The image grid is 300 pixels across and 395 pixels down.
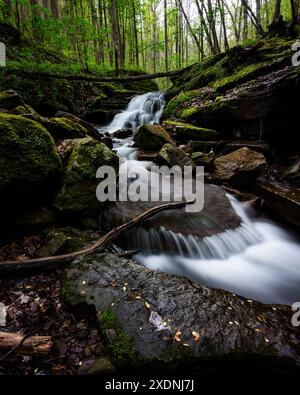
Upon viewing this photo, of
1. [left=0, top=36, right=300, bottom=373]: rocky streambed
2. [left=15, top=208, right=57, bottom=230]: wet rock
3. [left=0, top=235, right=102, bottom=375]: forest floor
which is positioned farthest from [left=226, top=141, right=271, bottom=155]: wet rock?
[left=0, top=235, right=102, bottom=375]: forest floor

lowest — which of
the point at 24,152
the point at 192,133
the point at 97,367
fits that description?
the point at 97,367

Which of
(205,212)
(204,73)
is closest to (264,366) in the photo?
(205,212)

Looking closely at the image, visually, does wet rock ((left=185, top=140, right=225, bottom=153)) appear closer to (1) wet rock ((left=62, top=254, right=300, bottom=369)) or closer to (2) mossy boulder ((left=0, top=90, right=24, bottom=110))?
(2) mossy boulder ((left=0, top=90, right=24, bottom=110))

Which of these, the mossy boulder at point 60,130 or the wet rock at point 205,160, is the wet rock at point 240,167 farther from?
the mossy boulder at point 60,130

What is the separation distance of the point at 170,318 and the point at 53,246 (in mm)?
1828

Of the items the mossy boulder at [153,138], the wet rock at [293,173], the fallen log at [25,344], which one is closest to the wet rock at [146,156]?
the mossy boulder at [153,138]

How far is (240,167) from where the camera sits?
6238mm

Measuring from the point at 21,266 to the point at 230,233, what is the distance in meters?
3.56

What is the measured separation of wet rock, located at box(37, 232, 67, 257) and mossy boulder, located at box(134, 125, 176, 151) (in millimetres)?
5254

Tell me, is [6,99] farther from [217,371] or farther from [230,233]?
[217,371]

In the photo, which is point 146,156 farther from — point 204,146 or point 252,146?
point 252,146

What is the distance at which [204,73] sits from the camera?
11797mm

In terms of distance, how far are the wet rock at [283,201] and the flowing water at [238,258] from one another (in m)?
0.30

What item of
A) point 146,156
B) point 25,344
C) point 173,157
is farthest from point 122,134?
point 25,344
